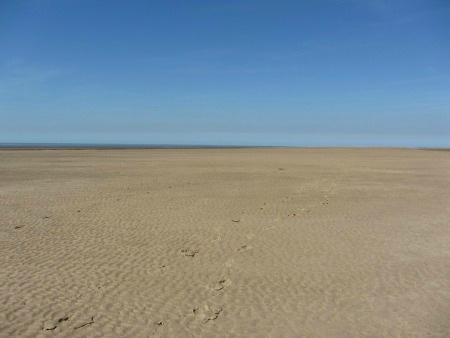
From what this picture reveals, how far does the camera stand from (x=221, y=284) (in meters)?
7.64

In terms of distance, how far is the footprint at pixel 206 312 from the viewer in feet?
20.4

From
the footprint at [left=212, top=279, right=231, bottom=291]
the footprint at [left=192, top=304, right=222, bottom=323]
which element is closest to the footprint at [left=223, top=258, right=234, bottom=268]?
the footprint at [left=212, top=279, right=231, bottom=291]

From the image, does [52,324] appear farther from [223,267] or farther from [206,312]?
[223,267]

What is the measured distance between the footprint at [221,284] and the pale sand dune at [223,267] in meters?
0.02

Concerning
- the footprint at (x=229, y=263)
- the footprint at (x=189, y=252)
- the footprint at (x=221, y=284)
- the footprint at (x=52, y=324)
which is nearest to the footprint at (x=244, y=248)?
the footprint at (x=229, y=263)

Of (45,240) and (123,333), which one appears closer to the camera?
(123,333)

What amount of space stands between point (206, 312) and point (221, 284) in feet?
4.07

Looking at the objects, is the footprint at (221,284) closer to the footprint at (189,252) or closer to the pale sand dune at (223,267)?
the pale sand dune at (223,267)

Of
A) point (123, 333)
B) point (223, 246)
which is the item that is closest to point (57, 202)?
point (223, 246)

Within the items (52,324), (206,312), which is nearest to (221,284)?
(206,312)

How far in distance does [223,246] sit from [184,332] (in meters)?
4.52

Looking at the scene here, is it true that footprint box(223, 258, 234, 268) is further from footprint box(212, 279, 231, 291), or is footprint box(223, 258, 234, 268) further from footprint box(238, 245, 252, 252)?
footprint box(212, 279, 231, 291)

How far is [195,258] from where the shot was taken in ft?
30.4

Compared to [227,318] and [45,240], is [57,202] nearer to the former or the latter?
[45,240]
